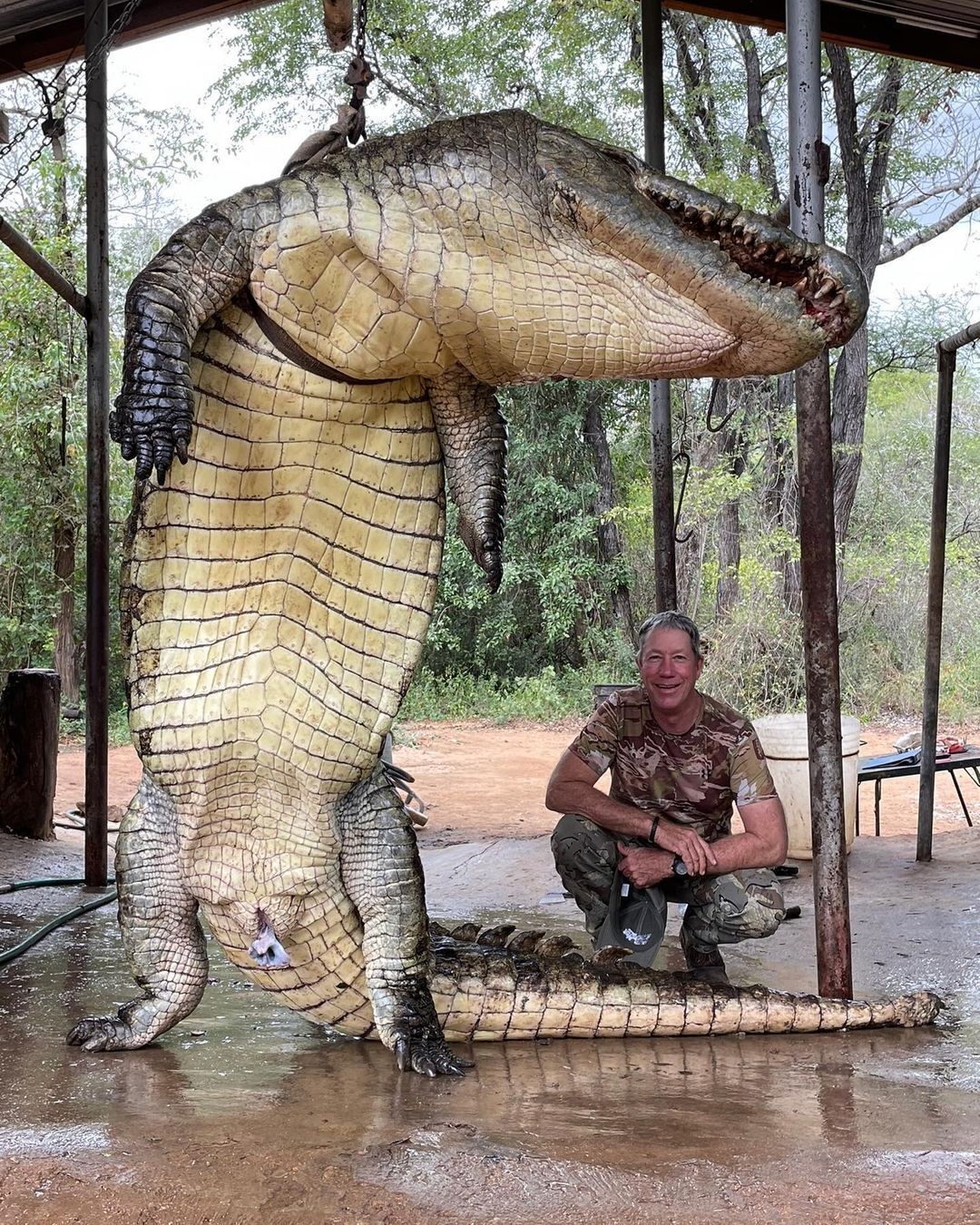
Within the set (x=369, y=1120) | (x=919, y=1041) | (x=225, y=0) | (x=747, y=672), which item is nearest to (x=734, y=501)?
(x=747, y=672)

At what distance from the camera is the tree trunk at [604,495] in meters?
16.1

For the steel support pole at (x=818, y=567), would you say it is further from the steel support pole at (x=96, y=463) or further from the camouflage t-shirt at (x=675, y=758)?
the steel support pole at (x=96, y=463)

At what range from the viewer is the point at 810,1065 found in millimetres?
2502

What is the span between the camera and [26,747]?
19.7 feet

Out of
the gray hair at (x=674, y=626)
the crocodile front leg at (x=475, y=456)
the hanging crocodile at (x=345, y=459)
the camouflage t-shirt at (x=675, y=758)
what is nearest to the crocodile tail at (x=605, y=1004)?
the hanging crocodile at (x=345, y=459)

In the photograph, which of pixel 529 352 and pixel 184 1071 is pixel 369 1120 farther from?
pixel 529 352

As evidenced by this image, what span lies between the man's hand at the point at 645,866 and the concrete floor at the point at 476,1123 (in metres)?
0.49

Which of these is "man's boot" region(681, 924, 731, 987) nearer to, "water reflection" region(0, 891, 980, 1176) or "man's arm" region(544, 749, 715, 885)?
"man's arm" region(544, 749, 715, 885)

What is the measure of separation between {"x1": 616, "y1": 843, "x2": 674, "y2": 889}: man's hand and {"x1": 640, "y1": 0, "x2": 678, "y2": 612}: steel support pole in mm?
1601

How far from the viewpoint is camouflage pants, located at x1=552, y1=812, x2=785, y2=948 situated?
342 cm

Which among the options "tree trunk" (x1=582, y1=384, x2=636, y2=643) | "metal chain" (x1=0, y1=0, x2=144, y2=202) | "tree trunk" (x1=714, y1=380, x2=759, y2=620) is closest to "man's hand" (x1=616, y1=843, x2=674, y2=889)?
"metal chain" (x1=0, y1=0, x2=144, y2=202)

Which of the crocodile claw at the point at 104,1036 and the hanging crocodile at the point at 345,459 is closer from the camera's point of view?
the hanging crocodile at the point at 345,459

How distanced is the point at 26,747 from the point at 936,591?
4.50 meters

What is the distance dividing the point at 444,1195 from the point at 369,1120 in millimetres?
372
